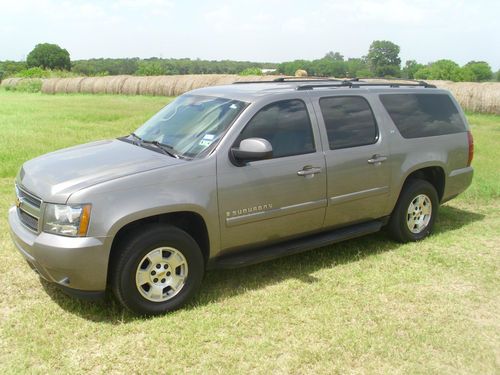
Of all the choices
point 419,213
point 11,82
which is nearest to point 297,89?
point 419,213

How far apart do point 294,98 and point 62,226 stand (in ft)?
7.76

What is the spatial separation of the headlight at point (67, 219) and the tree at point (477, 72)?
219ft

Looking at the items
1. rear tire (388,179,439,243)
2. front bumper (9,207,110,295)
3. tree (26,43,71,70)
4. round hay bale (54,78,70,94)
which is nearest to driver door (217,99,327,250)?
front bumper (9,207,110,295)

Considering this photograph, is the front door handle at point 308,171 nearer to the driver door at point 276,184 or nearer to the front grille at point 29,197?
the driver door at point 276,184

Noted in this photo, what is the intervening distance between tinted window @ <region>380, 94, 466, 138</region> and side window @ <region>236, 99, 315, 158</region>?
120 cm

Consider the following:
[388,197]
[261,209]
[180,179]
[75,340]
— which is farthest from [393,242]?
[75,340]

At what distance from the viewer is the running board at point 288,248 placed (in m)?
4.38

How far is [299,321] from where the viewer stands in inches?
158

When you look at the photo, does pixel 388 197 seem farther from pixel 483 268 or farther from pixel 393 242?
pixel 483 268

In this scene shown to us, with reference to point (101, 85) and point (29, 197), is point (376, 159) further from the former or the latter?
point (101, 85)

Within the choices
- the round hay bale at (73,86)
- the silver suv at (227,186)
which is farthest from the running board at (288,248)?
the round hay bale at (73,86)

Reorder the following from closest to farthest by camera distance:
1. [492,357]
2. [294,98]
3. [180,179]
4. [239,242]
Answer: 1. [492,357]
2. [180,179]
3. [239,242]
4. [294,98]

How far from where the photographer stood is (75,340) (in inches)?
146

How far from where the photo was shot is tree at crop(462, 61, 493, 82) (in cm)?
6383
